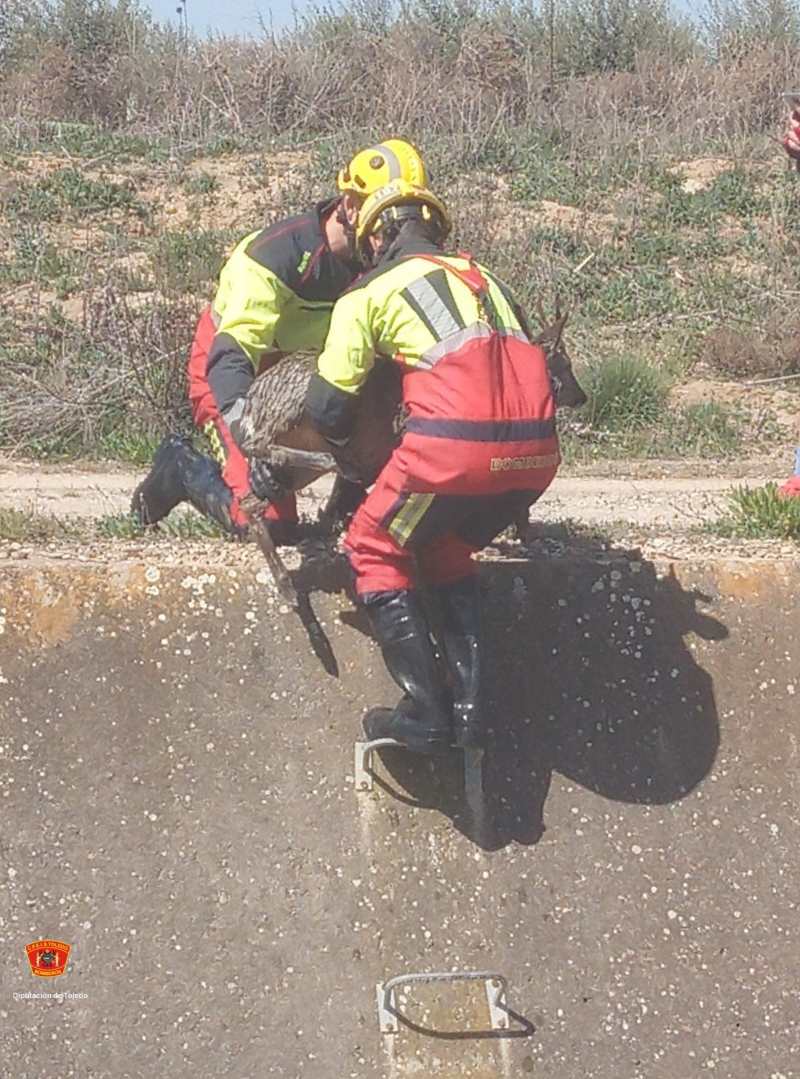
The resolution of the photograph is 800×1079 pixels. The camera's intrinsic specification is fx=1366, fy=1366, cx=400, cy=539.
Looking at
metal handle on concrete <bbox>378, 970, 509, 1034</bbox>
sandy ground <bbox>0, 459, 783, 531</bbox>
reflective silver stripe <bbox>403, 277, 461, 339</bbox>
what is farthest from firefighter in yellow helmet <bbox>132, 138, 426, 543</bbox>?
metal handle on concrete <bbox>378, 970, 509, 1034</bbox>

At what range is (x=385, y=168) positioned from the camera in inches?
160

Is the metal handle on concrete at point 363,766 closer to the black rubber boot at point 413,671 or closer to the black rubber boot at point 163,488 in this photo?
the black rubber boot at point 413,671

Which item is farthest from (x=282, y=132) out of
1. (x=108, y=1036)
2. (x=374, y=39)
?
(x=108, y=1036)

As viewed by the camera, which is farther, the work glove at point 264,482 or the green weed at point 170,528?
the green weed at point 170,528

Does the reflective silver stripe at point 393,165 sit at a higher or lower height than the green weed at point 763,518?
higher

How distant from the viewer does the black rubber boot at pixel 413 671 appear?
13.0ft

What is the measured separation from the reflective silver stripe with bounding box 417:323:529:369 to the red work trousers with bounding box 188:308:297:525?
90 cm

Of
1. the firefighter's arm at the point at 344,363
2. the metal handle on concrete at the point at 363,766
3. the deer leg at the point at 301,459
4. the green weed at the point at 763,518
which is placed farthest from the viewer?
the green weed at the point at 763,518

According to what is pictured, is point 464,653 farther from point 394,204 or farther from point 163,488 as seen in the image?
point 163,488

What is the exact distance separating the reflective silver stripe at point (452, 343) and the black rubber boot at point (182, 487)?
123 centimetres

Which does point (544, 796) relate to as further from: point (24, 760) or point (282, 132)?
→ point (282, 132)

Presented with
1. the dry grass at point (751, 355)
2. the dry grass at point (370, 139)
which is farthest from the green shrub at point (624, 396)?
the dry grass at point (751, 355)

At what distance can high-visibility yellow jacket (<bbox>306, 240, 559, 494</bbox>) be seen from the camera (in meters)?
3.68

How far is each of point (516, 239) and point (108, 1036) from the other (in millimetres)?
9712
